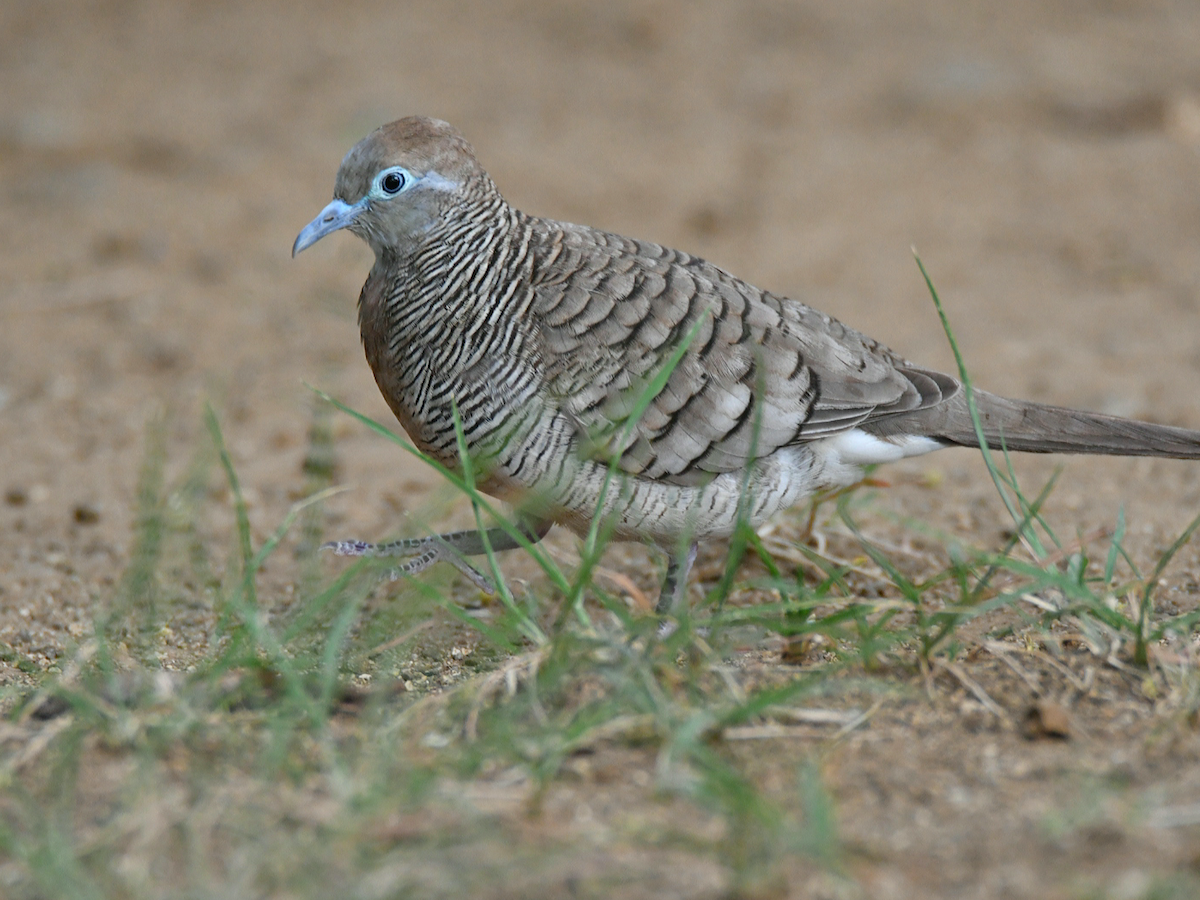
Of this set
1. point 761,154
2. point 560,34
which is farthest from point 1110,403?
point 560,34

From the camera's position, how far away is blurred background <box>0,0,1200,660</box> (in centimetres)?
548

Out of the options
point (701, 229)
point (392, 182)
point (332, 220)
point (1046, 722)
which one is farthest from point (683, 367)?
point (701, 229)

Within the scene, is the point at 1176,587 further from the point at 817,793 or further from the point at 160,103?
the point at 160,103

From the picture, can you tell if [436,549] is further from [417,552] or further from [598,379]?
[598,379]

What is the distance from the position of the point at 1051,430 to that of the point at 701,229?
4228mm

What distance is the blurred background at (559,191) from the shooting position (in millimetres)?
5477

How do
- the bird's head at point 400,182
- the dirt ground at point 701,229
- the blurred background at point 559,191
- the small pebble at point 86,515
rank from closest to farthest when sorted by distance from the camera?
the dirt ground at point 701,229 < the bird's head at point 400,182 < the small pebble at point 86,515 < the blurred background at point 559,191

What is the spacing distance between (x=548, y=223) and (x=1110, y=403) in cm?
302

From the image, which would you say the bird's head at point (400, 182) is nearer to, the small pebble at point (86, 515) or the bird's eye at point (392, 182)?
the bird's eye at point (392, 182)

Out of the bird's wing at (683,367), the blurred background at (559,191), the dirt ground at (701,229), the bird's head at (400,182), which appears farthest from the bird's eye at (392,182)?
the blurred background at (559,191)

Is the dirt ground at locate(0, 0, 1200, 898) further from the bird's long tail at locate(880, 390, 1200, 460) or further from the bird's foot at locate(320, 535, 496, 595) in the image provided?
the bird's foot at locate(320, 535, 496, 595)

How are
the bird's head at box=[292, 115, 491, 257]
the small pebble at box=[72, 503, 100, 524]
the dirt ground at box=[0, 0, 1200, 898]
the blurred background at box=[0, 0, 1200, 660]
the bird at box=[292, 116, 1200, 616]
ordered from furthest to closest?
the blurred background at box=[0, 0, 1200, 660]
the small pebble at box=[72, 503, 100, 524]
the bird's head at box=[292, 115, 491, 257]
the bird at box=[292, 116, 1200, 616]
the dirt ground at box=[0, 0, 1200, 898]

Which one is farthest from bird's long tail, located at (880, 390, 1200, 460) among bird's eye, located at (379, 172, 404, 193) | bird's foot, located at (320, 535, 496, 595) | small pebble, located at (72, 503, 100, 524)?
small pebble, located at (72, 503, 100, 524)

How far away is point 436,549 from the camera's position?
11.9ft
